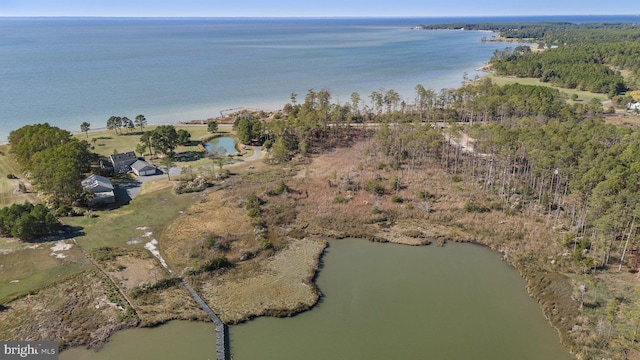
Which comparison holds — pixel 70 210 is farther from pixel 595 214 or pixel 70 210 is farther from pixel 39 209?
pixel 595 214

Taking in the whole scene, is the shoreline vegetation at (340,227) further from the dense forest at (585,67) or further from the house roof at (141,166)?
the dense forest at (585,67)

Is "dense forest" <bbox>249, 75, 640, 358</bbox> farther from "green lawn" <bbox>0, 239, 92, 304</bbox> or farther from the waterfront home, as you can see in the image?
"green lawn" <bbox>0, 239, 92, 304</bbox>

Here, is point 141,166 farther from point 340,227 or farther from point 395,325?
point 395,325

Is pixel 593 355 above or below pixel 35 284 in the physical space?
below

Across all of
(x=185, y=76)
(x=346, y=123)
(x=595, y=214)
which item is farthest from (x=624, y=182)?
(x=185, y=76)

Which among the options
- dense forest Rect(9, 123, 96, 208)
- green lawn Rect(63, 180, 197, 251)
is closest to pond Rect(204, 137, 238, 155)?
green lawn Rect(63, 180, 197, 251)

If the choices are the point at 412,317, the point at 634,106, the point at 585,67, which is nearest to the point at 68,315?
the point at 412,317
